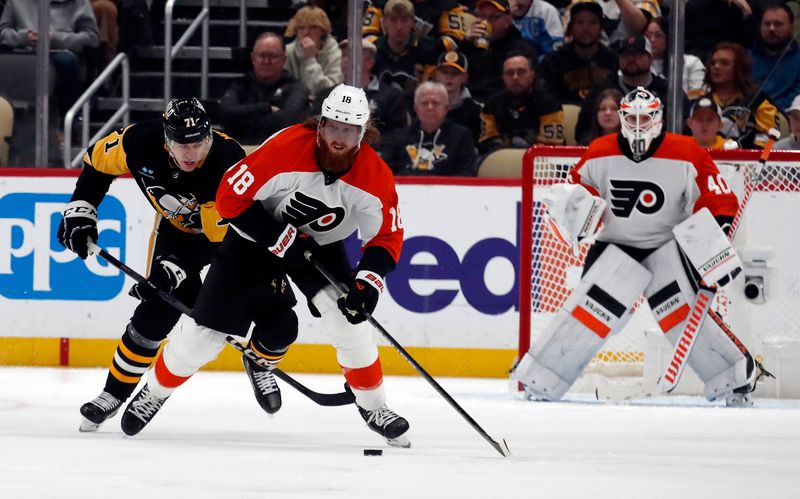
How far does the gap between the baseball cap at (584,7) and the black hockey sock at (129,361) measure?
2996 mm

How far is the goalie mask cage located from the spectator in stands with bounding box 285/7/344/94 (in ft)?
3.41

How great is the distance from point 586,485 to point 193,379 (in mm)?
3083

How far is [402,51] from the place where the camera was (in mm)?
6738

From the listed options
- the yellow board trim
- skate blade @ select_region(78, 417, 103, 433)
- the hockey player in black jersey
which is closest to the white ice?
skate blade @ select_region(78, 417, 103, 433)

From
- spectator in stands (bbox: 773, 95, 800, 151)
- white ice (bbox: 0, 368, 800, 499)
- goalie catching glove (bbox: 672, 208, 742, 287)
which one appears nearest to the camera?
white ice (bbox: 0, 368, 800, 499)

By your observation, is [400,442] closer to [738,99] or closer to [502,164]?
[502,164]

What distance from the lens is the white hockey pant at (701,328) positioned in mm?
5801

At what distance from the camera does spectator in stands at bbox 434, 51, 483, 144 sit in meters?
6.62

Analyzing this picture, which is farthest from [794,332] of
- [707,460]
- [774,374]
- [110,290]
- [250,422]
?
[110,290]

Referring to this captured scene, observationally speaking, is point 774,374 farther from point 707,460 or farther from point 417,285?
point 707,460

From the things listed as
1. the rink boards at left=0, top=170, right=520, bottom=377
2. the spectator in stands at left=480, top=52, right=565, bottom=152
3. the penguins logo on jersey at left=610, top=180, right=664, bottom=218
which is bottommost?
the rink boards at left=0, top=170, right=520, bottom=377

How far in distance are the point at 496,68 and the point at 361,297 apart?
2.77m

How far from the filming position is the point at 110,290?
22.1 feet

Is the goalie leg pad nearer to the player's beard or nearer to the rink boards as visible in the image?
the rink boards
